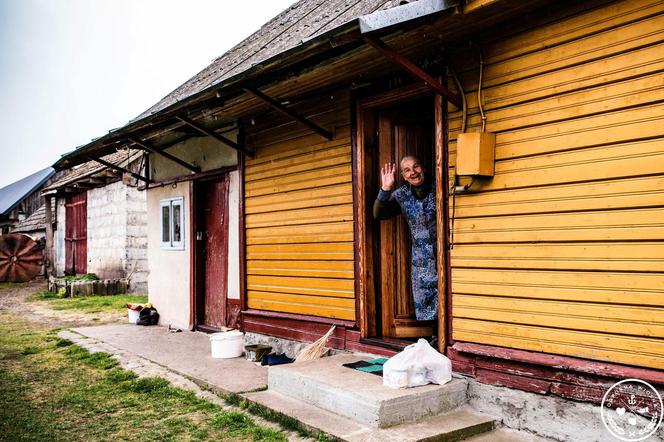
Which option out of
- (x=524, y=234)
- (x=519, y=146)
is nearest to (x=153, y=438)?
(x=524, y=234)

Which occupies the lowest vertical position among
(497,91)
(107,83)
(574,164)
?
(574,164)

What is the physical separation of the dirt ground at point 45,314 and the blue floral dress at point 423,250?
776cm

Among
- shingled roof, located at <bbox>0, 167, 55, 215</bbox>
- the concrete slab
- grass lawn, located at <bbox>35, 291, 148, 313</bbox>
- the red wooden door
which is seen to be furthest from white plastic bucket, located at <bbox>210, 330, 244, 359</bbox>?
shingled roof, located at <bbox>0, 167, 55, 215</bbox>

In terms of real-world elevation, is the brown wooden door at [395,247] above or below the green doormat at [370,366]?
above

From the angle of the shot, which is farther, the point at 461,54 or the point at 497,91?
the point at 461,54

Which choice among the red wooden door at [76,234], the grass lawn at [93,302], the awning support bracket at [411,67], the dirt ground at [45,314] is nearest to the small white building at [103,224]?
the red wooden door at [76,234]

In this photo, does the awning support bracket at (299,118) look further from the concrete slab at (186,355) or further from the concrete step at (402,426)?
the concrete step at (402,426)

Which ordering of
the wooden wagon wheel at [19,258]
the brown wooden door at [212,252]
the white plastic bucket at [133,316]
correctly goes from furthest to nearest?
the wooden wagon wheel at [19,258] → the white plastic bucket at [133,316] → the brown wooden door at [212,252]

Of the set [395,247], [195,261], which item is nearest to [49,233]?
[195,261]

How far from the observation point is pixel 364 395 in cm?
419

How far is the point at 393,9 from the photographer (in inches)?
153

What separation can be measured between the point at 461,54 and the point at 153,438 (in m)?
3.99

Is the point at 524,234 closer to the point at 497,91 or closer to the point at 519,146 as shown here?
the point at 519,146

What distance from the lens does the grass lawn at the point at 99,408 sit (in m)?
4.49
